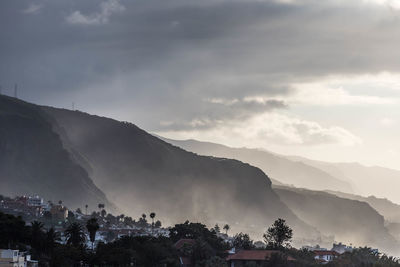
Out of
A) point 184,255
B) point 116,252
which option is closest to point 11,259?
point 116,252

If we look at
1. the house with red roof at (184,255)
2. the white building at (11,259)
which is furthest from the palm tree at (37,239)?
the house with red roof at (184,255)

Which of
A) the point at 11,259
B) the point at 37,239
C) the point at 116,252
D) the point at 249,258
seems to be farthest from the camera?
the point at 249,258

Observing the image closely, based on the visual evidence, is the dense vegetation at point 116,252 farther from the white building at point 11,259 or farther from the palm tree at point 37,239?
the white building at point 11,259

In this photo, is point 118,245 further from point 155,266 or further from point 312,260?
point 312,260

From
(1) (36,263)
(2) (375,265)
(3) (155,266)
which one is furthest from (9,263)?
(2) (375,265)

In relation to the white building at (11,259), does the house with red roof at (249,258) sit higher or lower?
higher

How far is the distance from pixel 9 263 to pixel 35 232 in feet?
122

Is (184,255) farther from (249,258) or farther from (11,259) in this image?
(11,259)

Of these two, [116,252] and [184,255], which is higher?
[184,255]

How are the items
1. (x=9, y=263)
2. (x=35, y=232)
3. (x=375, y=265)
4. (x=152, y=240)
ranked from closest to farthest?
1. (x=9, y=263)
2. (x=375, y=265)
3. (x=35, y=232)
4. (x=152, y=240)

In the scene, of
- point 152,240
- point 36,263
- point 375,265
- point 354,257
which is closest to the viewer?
point 36,263

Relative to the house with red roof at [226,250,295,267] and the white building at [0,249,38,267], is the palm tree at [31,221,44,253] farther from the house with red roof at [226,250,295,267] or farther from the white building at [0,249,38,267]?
the house with red roof at [226,250,295,267]

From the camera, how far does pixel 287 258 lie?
169375mm

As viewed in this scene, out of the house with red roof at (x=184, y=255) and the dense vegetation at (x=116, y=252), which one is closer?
the dense vegetation at (x=116, y=252)
